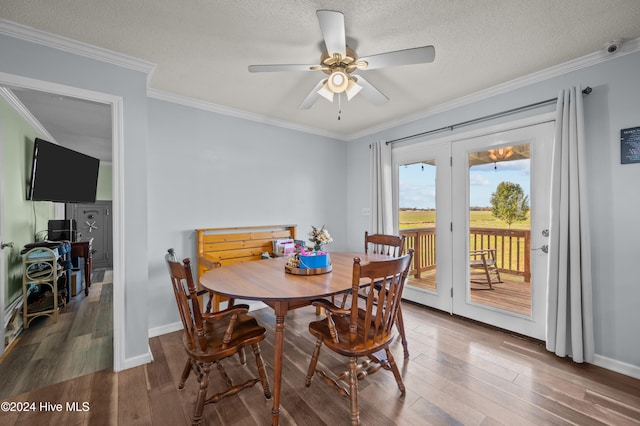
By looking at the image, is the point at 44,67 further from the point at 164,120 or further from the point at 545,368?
the point at 545,368

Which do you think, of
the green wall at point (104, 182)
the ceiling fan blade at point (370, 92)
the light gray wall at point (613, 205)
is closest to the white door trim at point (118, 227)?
the ceiling fan blade at point (370, 92)

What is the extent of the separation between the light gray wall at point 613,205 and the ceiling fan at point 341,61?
5.53 ft

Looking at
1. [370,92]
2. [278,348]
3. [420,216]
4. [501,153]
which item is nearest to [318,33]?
[370,92]

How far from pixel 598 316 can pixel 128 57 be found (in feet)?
14.4

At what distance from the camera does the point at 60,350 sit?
2.49 meters

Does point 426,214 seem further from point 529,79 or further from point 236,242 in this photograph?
point 236,242

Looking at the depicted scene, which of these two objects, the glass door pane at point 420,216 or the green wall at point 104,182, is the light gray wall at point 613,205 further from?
the green wall at point 104,182

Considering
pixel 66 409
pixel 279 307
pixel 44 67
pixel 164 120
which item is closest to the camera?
pixel 279 307

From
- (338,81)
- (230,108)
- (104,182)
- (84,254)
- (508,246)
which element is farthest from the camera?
(104,182)

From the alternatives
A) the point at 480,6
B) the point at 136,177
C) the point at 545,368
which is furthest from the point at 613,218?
the point at 136,177

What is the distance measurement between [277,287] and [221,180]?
2.00 meters

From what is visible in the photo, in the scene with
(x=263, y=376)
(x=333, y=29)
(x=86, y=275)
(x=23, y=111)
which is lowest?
(x=263, y=376)

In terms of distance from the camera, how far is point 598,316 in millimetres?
2242

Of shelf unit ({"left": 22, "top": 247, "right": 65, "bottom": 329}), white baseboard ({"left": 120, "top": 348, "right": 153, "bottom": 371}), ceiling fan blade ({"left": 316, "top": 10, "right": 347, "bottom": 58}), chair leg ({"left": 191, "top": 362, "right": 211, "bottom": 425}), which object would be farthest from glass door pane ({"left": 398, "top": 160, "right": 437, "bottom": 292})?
shelf unit ({"left": 22, "top": 247, "right": 65, "bottom": 329})
